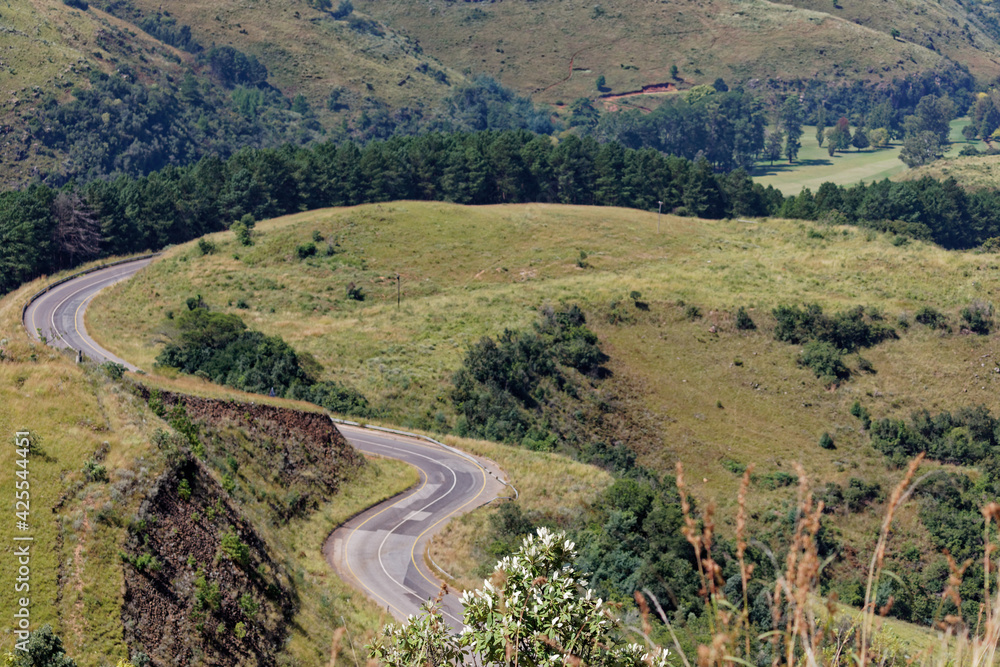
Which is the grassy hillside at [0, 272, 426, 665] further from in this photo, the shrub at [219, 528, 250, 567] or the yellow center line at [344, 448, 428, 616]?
the shrub at [219, 528, 250, 567]

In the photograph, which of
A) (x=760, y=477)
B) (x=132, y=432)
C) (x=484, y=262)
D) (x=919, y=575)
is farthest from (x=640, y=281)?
(x=132, y=432)

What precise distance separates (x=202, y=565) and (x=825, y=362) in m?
64.7

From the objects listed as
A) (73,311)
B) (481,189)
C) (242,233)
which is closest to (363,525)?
(73,311)

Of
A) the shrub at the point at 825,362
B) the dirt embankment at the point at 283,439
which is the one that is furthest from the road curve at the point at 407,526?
the shrub at the point at 825,362

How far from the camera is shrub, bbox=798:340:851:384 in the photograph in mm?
77500

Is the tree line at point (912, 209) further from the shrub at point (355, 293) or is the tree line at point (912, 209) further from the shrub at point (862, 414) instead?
the shrub at point (355, 293)

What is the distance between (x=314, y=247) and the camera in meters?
103

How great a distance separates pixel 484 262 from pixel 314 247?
20.3 metres

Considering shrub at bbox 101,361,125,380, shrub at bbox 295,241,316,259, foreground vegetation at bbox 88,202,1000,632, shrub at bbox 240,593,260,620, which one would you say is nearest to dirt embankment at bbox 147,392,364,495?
shrub at bbox 101,361,125,380

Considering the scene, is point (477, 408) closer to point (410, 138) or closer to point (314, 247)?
point (314, 247)

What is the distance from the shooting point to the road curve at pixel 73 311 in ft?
222

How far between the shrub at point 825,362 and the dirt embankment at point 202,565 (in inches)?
2158

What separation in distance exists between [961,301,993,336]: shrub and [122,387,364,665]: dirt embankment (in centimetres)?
7040

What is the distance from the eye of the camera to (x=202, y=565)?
26.3 m
